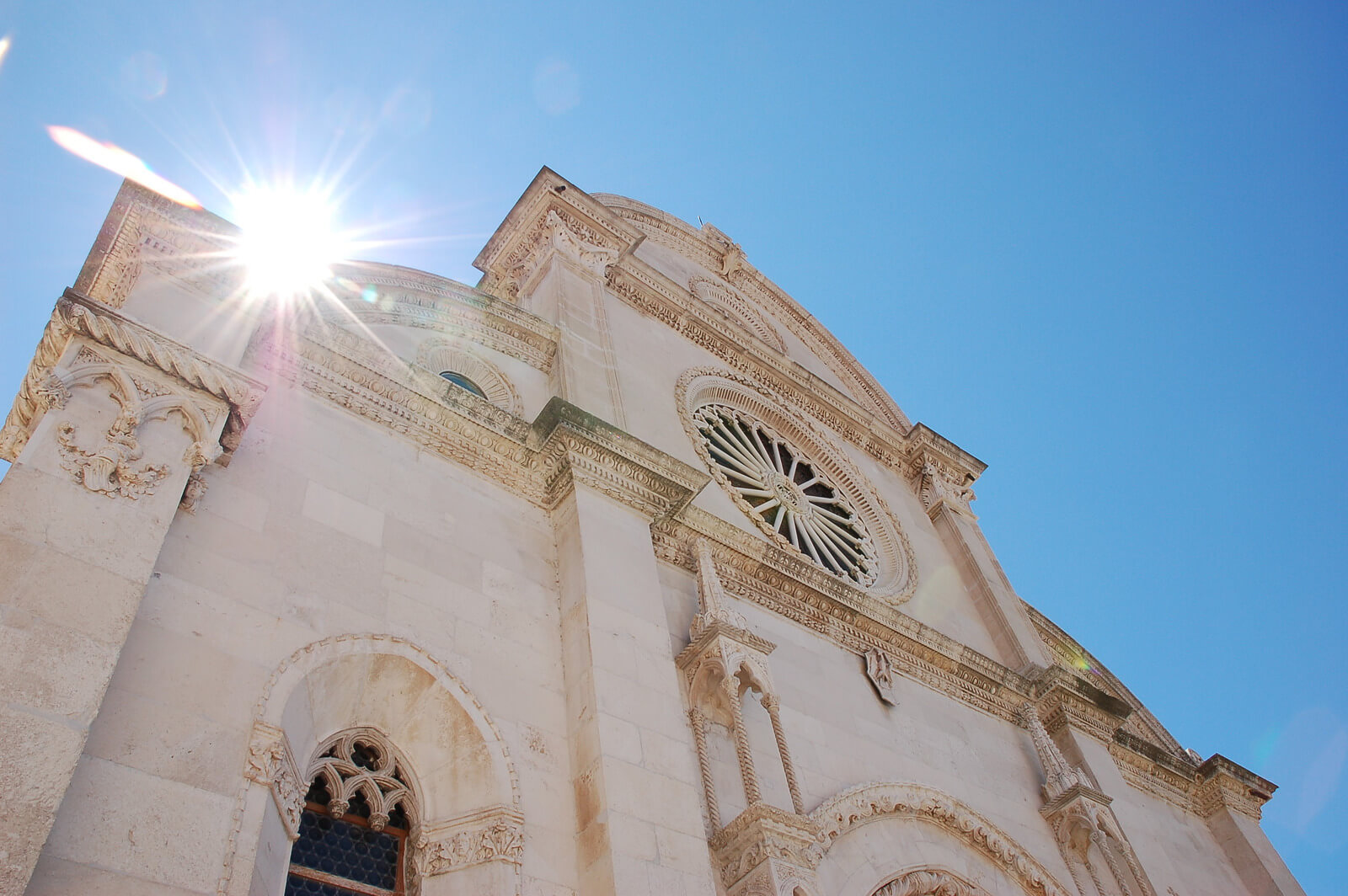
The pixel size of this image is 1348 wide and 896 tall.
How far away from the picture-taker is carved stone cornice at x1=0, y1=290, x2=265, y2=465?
710 cm

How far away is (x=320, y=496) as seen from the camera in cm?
838

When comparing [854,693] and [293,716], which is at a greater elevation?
[854,693]

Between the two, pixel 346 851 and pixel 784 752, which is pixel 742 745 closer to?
pixel 784 752

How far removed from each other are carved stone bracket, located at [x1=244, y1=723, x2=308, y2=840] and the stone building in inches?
0.8

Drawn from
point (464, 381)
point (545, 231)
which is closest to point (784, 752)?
point (464, 381)

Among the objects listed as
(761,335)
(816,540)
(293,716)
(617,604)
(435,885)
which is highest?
(761,335)

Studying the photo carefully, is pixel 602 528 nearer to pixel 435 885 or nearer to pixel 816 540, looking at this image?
pixel 435 885

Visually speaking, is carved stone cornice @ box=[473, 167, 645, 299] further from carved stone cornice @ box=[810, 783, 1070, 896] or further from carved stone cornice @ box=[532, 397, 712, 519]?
carved stone cornice @ box=[810, 783, 1070, 896]

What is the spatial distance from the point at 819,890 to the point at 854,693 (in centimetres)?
347

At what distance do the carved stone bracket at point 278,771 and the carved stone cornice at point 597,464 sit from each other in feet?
13.3

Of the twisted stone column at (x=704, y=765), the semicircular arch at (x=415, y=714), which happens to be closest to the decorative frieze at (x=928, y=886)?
the twisted stone column at (x=704, y=765)

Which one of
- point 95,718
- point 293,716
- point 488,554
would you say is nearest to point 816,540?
point 488,554

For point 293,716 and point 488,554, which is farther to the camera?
point 488,554

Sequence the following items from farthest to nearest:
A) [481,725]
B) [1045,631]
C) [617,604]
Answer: [1045,631]
[617,604]
[481,725]
